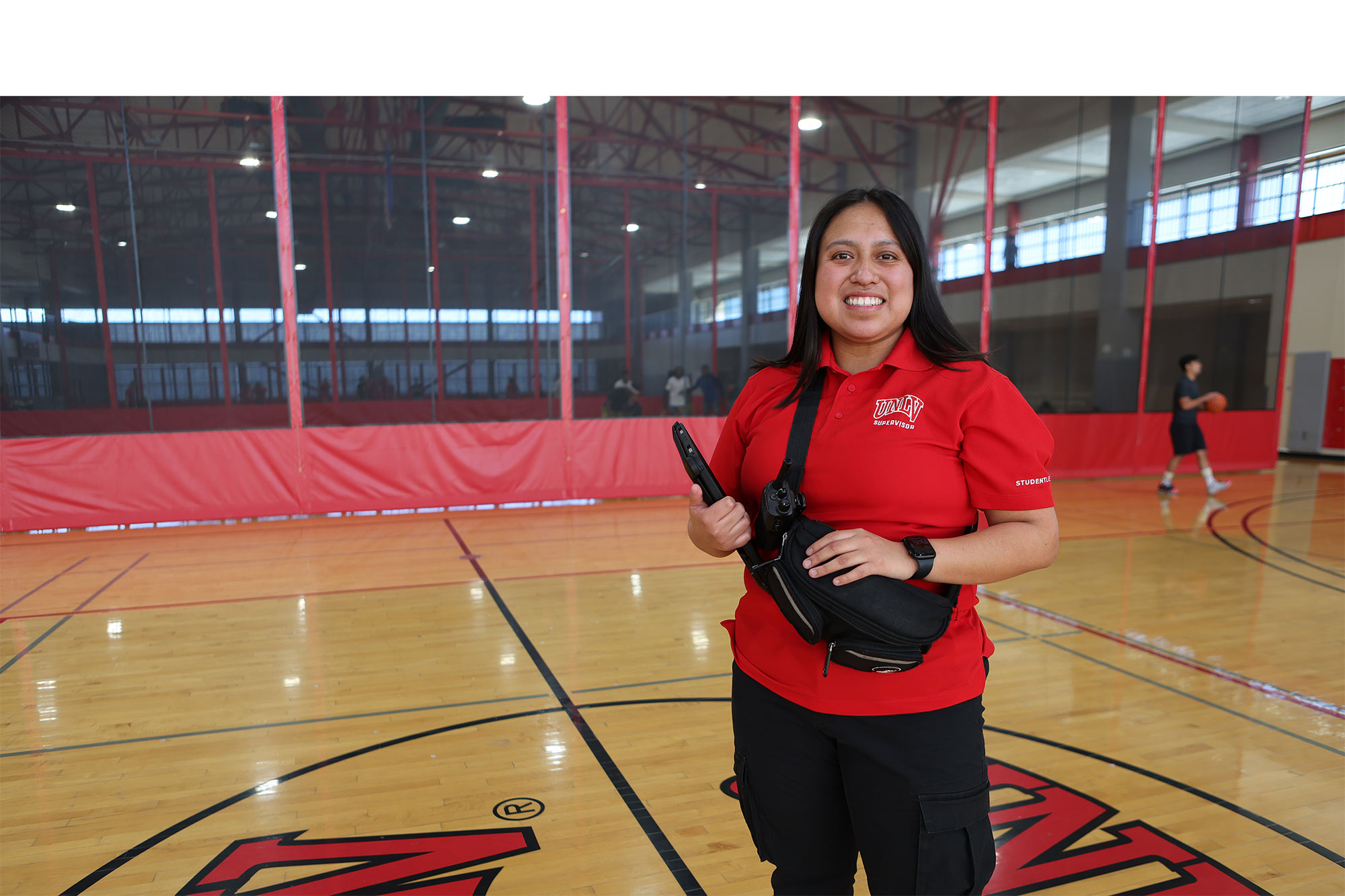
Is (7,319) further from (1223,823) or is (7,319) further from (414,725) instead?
(1223,823)

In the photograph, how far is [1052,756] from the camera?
2803 mm

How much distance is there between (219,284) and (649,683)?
644cm

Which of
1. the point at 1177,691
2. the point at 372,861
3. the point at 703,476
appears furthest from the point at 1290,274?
the point at 372,861

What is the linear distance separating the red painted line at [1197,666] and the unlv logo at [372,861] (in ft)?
10.3

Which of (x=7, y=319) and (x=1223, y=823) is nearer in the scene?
(x=1223, y=823)

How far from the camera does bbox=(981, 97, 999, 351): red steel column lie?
1002cm

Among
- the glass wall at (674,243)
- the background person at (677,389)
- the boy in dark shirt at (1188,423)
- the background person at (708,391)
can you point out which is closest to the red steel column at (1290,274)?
the boy in dark shirt at (1188,423)

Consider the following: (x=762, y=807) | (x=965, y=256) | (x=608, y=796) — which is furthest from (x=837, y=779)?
(x=965, y=256)

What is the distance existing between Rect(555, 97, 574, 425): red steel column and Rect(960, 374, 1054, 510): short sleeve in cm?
764

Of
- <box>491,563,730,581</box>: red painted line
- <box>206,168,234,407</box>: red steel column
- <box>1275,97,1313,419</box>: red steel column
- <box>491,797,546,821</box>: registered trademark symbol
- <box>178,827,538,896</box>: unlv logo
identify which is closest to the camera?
<box>178,827,538,896</box>: unlv logo

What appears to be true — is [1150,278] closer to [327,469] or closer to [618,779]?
[327,469]

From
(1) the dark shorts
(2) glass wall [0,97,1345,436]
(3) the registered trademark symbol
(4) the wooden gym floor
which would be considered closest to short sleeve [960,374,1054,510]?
(4) the wooden gym floor

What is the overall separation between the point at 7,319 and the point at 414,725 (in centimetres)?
673

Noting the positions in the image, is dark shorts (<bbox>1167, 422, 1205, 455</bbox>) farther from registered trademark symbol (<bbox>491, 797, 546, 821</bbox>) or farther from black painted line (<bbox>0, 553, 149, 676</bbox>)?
black painted line (<bbox>0, 553, 149, 676</bbox>)
